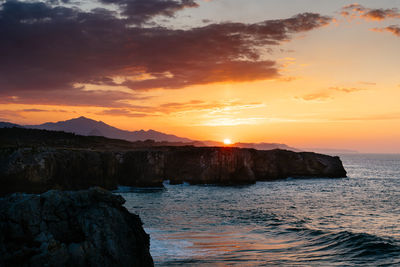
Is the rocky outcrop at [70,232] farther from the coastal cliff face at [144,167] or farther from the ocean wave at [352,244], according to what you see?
the coastal cliff face at [144,167]

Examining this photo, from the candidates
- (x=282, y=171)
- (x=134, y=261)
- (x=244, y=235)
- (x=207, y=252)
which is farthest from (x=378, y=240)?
(x=282, y=171)

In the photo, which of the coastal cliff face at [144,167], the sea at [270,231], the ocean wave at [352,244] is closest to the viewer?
the sea at [270,231]

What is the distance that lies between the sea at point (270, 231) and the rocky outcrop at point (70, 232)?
16.4 ft

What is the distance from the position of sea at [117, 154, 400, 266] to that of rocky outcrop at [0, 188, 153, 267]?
16.4ft

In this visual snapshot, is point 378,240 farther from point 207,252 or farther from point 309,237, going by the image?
point 207,252

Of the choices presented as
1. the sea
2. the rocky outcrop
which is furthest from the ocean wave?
the rocky outcrop

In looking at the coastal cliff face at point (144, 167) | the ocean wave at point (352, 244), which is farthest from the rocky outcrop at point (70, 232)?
the coastal cliff face at point (144, 167)

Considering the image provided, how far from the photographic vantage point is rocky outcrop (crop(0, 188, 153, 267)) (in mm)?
13508

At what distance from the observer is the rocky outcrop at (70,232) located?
13508mm

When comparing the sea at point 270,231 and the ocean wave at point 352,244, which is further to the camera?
the ocean wave at point 352,244

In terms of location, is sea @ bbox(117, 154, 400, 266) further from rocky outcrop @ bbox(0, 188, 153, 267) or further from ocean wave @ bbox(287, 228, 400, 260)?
rocky outcrop @ bbox(0, 188, 153, 267)

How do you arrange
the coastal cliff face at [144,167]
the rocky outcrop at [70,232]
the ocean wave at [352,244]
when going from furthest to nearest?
the coastal cliff face at [144,167] → the ocean wave at [352,244] → the rocky outcrop at [70,232]

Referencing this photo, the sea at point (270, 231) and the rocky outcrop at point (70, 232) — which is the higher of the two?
the rocky outcrop at point (70, 232)

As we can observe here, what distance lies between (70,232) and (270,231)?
1958 centimetres
